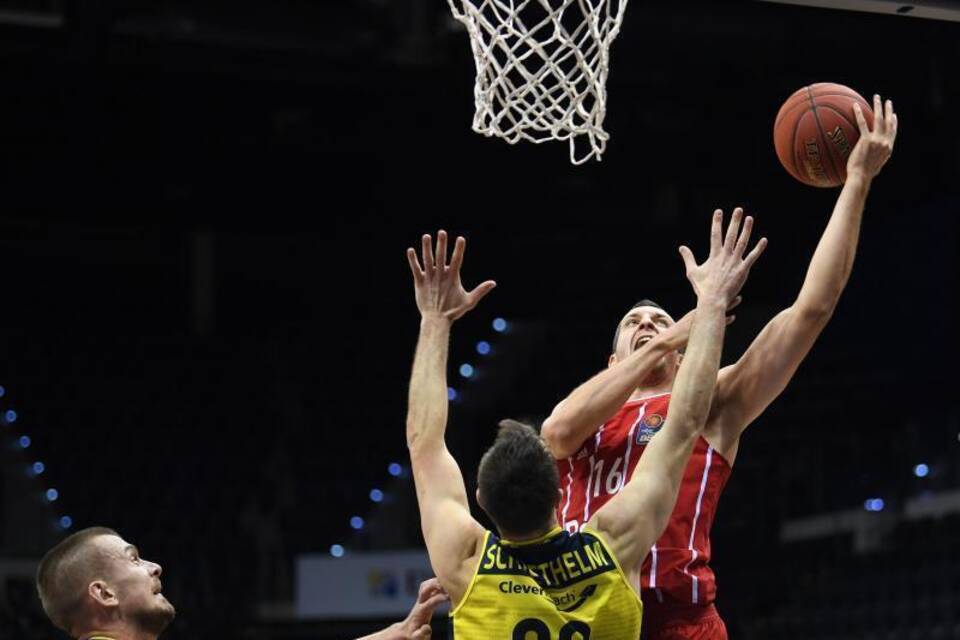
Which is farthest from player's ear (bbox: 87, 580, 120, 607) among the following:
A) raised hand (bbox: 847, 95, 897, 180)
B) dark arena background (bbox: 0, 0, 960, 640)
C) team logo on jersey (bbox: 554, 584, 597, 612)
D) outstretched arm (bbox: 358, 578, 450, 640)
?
dark arena background (bbox: 0, 0, 960, 640)

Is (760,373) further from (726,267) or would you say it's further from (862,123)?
(862,123)

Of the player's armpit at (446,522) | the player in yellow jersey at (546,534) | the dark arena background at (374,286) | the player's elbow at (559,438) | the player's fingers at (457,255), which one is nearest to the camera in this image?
the player in yellow jersey at (546,534)

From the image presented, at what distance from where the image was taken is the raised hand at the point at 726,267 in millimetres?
3254

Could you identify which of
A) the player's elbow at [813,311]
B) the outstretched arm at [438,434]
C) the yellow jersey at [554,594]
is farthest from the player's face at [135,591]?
the player's elbow at [813,311]

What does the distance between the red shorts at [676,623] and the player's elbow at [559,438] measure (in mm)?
459

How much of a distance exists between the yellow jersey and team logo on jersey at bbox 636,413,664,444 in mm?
874

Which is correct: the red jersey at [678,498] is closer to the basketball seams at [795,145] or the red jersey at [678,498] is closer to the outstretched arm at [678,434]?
the outstretched arm at [678,434]

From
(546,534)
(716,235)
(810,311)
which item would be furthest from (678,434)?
(810,311)

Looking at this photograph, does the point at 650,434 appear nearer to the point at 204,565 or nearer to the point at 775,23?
the point at 775,23

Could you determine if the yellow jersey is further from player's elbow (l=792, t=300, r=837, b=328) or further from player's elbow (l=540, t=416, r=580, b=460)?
player's elbow (l=792, t=300, r=837, b=328)

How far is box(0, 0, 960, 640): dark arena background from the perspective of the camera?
9727 millimetres

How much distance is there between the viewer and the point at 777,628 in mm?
12305

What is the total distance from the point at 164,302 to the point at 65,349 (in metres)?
1.78

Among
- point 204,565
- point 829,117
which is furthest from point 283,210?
point 829,117
